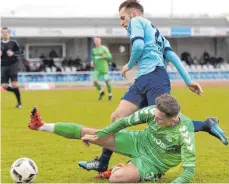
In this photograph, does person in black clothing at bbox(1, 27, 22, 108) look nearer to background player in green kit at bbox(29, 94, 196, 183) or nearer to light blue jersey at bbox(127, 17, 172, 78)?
light blue jersey at bbox(127, 17, 172, 78)

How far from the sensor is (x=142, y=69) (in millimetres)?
7836

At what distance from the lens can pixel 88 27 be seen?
4297 centimetres

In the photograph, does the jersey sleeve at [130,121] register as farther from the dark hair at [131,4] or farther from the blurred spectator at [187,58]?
the blurred spectator at [187,58]

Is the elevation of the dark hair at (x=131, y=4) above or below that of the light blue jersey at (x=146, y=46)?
above

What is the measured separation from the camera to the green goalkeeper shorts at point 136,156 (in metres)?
6.83

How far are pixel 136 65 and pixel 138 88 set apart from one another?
0.35 meters

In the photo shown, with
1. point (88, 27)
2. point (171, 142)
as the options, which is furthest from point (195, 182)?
point (88, 27)

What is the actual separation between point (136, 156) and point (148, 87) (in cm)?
104

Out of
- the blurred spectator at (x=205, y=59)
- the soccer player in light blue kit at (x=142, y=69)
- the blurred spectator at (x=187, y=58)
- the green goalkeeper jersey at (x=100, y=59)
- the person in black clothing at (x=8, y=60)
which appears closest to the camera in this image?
the soccer player in light blue kit at (x=142, y=69)

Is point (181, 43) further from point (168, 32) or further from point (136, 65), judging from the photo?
point (136, 65)

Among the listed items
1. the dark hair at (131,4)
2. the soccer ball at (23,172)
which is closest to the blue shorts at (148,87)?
the dark hair at (131,4)

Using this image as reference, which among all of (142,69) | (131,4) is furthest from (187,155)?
(131,4)

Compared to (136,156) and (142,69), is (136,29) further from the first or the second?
(136,156)

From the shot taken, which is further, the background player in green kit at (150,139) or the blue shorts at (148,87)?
the blue shorts at (148,87)
